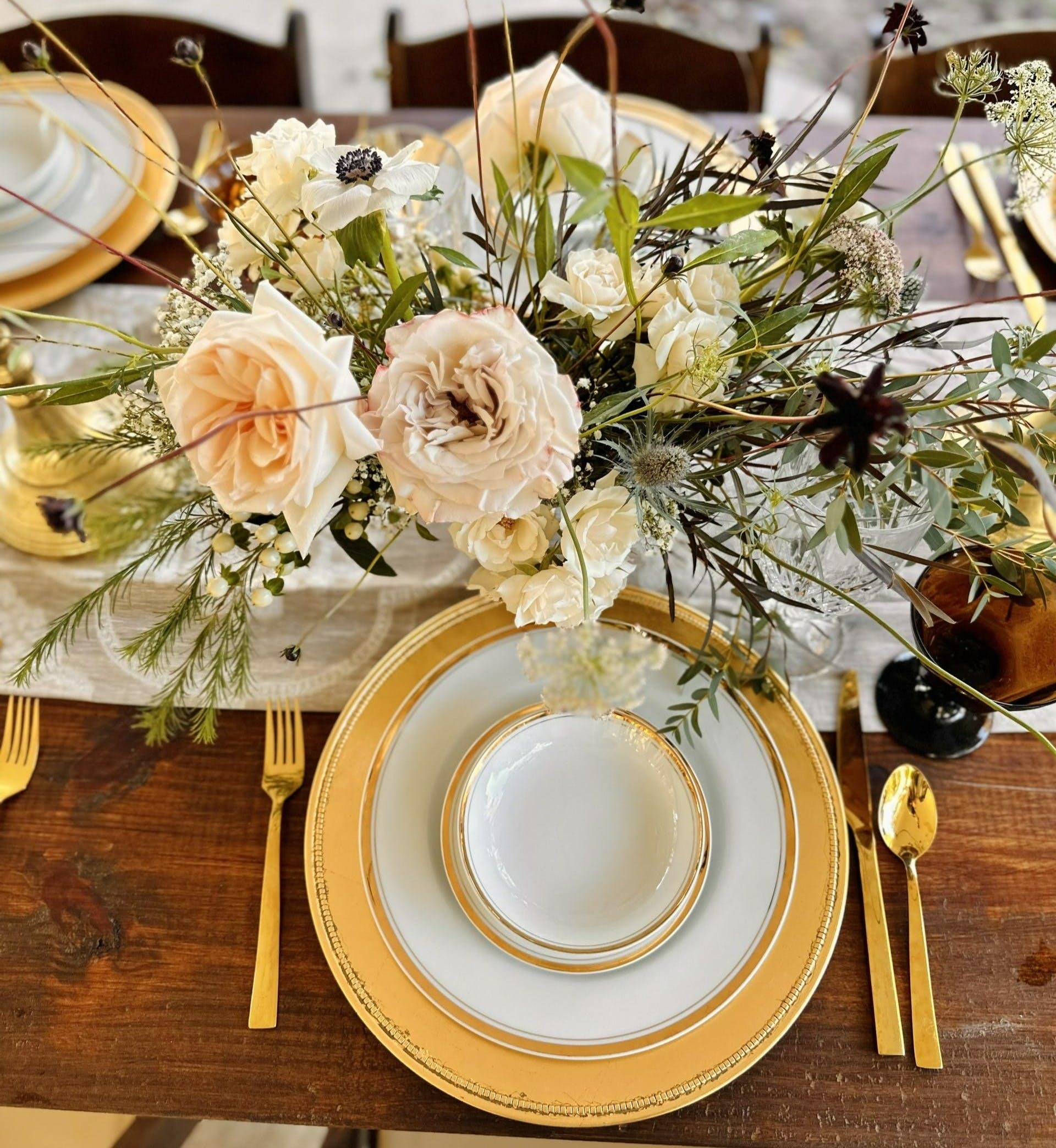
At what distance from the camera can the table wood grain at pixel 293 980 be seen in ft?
2.02

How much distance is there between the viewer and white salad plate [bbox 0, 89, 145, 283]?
3.10 ft

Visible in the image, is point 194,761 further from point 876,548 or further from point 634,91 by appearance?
point 634,91

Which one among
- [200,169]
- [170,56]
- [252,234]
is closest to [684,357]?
[252,234]

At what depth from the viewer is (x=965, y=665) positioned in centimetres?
70

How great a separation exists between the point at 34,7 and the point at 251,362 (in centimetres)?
271

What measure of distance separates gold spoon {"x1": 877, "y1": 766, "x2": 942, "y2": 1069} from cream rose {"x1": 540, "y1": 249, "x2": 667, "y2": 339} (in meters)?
0.41

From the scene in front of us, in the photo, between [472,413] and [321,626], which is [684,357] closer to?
[472,413]

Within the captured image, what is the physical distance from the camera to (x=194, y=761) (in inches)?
29.2

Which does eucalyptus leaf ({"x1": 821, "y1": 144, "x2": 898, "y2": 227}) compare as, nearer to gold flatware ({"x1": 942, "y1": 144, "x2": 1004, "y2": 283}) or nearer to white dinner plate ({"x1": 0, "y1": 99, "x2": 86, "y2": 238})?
gold flatware ({"x1": 942, "y1": 144, "x2": 1004, "y2": 283})

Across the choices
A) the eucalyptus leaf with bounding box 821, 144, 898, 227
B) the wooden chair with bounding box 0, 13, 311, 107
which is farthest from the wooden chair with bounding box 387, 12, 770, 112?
the eucalyptus leaf with bounding box 821, 144, 898, 227

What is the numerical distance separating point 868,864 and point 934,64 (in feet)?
3.34

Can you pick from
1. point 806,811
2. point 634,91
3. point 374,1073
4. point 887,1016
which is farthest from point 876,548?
point 634,91

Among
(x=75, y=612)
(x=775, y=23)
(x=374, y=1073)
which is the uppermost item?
(x=775, y=23)

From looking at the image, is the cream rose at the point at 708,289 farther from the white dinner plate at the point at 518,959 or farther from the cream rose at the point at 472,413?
the white dinner plate at the point at 518,959
